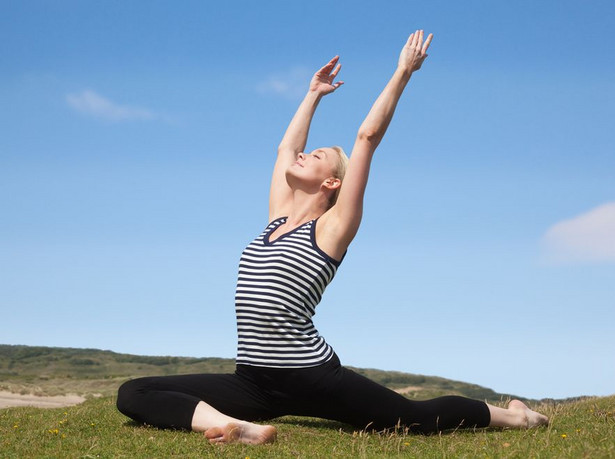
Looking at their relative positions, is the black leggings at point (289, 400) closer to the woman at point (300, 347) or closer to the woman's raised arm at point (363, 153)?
the woman at point (300, 347)

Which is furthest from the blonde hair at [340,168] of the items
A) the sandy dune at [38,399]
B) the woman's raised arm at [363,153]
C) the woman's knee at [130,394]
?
the sandy dune at [38,399]

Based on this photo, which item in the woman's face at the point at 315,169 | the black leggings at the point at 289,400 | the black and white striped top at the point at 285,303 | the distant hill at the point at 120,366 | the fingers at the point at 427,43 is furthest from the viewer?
the distant hill at the point at 120,366

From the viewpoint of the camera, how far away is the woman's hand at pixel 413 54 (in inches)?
252

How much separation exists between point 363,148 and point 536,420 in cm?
362

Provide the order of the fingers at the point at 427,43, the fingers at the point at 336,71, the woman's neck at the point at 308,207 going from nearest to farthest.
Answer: the fingers at the point at 427,43, the woman's neck at the point at 308,207, the fingers at the point at 336,71

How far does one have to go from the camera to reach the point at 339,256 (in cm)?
650

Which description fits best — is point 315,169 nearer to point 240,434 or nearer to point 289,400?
point 289,400

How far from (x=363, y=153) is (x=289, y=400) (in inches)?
94.8

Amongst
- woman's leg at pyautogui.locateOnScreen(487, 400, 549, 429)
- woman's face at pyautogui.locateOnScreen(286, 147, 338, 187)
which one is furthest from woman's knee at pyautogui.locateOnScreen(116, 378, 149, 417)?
woman's leg at pyautogui.locateOnScreen(487, 400, 549, 429)

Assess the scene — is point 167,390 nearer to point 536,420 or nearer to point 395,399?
point 395,399

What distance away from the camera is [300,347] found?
632 centimetres

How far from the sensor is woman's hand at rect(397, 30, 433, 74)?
640cm

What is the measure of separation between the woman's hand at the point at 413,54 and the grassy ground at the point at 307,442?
11.1 feet

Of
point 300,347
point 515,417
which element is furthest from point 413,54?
point 515,417
